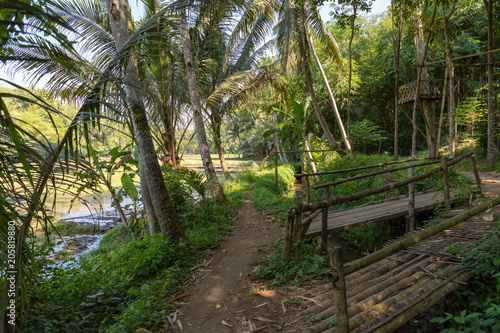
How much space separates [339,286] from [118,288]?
302 centimetres

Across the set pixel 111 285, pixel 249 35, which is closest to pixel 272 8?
pixel 249 35

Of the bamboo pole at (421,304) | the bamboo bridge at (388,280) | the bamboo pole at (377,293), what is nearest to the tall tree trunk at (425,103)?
the bamboo bridge at (388,280)

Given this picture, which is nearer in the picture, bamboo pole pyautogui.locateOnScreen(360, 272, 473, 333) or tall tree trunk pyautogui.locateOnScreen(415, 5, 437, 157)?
bamboo pole pyautogui.locateOnScreen(360, 272, 473, 333)

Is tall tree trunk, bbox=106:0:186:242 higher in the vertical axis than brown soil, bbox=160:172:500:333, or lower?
higher

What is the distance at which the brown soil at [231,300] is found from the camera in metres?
2.74

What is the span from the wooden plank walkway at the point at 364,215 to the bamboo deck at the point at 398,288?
1.01 m

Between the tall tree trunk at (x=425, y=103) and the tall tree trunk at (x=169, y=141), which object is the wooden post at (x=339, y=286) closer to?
the tall tree trunk at (x=169, y=141)

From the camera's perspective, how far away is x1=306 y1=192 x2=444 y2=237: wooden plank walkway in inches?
168

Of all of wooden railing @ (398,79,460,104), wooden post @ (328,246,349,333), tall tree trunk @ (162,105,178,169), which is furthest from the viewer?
wooden railing @ (398,79,460,104)

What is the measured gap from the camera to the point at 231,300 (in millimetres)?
3297

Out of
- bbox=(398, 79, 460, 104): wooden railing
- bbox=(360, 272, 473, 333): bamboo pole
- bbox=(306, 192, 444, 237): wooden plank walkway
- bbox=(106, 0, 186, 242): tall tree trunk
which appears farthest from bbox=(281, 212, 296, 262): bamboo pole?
bbox=(398, 79, 460, 104): wooden railing

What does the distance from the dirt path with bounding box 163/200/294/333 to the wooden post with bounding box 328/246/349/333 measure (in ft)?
3.02

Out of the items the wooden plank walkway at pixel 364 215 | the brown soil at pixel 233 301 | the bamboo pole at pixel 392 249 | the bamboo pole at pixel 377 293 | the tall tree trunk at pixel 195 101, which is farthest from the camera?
the tall tree trunk at pixel 195 101

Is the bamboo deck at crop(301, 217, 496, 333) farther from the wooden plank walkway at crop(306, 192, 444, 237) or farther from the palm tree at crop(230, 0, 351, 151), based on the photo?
the palm tree at crop(230, 0, 351, 151)
